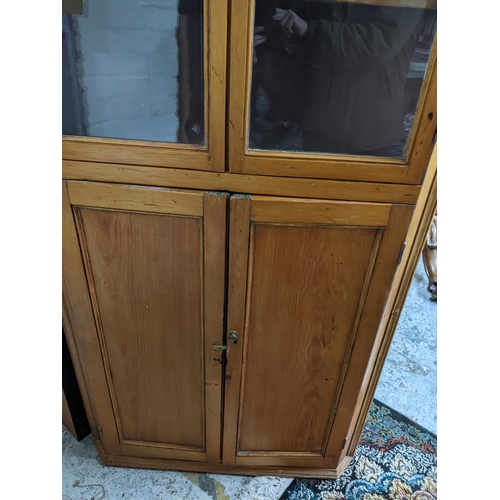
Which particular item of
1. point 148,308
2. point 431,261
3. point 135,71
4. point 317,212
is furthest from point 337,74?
point 431,261

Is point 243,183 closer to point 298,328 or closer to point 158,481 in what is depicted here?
point 298,328

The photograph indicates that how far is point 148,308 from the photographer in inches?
42.1

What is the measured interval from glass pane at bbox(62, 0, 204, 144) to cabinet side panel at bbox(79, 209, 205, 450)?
0.67ft

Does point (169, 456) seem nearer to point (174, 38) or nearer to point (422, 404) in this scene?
point (422, 404)

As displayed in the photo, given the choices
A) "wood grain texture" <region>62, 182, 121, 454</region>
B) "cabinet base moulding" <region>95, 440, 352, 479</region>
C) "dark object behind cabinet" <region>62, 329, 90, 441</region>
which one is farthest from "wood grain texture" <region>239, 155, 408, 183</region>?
"cabinet base moulding" <region>95, 440, 352, 479</region>

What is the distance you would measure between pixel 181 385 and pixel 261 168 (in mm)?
735

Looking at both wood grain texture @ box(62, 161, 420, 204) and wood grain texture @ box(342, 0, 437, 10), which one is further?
wood grain texture @ box(62, 161, 420, 204)

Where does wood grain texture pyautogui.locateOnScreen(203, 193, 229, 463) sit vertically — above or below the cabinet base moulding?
above

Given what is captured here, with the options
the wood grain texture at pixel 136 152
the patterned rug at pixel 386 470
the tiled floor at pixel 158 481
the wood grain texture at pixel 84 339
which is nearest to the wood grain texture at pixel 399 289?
the patterned rug at pixel 386 470

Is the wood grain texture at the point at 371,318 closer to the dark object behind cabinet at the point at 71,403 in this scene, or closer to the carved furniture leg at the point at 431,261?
the dark object behind cabinet at the point at 71,403

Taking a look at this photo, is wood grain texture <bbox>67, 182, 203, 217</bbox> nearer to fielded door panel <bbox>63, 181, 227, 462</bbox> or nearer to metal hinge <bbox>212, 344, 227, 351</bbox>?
fielded door panel <bbox>63, 181, 227, 462</bbox>

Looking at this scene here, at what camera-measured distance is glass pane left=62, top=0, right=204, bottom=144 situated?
73 cm

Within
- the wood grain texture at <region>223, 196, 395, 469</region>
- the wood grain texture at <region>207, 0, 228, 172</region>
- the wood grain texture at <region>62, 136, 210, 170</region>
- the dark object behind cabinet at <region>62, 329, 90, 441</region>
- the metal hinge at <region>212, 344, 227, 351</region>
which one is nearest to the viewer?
the wood grain texture at <region>207, 0, 228, 172</region>

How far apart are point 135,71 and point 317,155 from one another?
0.40 meters
